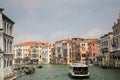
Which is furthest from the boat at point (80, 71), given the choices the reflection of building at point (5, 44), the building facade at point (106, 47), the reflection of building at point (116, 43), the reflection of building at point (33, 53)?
the reflection of building at point (33, 53)

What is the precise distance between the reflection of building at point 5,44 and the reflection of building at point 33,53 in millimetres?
79120

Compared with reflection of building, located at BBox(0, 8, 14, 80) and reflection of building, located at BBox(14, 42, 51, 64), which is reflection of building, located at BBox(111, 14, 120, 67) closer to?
reflection of building, located at BBox(0, 8, 14, 80)

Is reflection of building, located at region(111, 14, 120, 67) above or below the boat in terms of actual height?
above

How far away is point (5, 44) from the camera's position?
1191 inches

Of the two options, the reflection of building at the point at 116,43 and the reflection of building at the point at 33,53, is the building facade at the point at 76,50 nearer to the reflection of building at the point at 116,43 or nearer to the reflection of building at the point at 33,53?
the reflection of building at the point at 33,53

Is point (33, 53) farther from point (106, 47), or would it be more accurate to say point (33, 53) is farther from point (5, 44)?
point (5, 44)

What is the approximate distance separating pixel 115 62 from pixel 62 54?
43.7 m

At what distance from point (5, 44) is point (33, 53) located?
8401 cm

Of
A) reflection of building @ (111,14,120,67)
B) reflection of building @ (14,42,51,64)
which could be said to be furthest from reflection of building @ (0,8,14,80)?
reflection of building @ (14,42,51,64)

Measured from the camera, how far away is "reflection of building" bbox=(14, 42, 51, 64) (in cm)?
11300

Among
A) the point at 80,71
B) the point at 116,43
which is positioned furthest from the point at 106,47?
the point at 80,71

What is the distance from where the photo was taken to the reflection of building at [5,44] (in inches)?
1077

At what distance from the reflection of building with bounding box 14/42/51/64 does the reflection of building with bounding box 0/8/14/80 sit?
79.1m

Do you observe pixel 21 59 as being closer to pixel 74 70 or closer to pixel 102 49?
pixel 102 49
